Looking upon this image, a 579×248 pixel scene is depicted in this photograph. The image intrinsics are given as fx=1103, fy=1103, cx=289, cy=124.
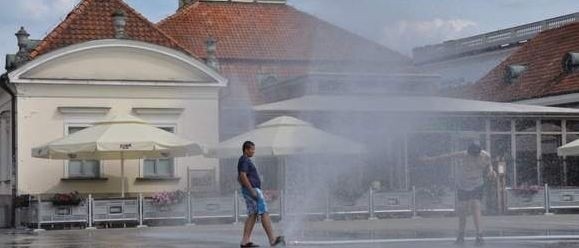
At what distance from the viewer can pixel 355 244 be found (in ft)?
60.6

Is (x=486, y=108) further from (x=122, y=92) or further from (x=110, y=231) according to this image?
(x=110, y=231)

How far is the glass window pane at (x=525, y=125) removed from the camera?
3684cm

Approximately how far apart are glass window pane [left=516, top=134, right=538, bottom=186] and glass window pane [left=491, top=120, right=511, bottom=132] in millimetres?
602

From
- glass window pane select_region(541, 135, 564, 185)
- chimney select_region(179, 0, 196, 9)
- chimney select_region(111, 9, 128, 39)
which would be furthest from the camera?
chimney select_region(179, 0, 196, 9)

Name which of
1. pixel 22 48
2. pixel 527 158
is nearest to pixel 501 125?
pixel 527 158

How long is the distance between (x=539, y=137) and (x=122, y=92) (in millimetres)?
14208

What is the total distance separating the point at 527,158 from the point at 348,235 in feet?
56.8

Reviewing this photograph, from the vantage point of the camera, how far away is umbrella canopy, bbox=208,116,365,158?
2994 cm

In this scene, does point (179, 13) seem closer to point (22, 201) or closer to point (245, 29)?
point (245, 29)

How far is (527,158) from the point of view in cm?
3756

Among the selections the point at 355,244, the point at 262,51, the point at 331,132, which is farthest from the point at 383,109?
the point at 262,51

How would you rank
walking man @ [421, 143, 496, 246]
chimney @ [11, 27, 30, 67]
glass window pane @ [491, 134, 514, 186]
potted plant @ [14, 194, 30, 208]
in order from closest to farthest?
walking man @ [421, 143, 496, 246], potted plant @ [14, 194, 30, 208], chimney @ [11, 27, 30, 67], glass window pane @ [491, 134, 514, 186]

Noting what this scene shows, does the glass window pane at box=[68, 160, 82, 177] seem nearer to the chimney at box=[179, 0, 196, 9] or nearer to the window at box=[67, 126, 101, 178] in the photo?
the window at box=[67, 126, 101, 178]

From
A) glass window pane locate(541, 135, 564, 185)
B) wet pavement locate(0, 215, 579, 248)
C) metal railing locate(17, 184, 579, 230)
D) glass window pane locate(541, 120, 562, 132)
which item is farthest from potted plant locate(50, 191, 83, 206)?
glass window pane locate(541, 135, 564, 185)
